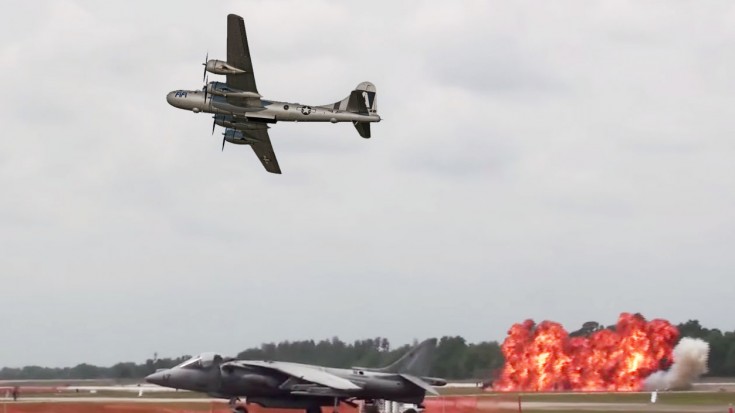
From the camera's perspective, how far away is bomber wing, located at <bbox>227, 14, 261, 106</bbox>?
62.0 meters

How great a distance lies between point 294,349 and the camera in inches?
1957

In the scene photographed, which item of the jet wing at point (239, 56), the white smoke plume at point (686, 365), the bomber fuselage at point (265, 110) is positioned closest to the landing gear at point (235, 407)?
the bomber fuselage at point (265, 110)

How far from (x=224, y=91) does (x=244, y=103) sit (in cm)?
136

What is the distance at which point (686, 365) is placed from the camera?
8769 centimetres

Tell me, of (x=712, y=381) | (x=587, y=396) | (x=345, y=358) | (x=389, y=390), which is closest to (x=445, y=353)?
(x=345, y=358)

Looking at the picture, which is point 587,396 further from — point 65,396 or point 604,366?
point 65,396

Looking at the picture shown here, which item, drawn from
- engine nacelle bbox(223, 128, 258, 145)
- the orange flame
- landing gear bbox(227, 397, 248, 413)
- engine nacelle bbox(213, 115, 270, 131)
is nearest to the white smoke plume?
the orange flame

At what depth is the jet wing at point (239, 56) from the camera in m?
62.0

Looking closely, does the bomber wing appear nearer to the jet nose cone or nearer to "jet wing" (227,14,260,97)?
"jet wing" (227,14,260,97)

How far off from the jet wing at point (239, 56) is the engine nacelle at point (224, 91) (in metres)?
0.29

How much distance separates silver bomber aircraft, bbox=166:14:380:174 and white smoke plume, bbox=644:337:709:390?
1534 inches

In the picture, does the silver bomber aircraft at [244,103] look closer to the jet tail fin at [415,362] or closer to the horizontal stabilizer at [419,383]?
the jet tail fin at [415,362]

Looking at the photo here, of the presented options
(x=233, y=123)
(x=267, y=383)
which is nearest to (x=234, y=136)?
(x=233, y=123)

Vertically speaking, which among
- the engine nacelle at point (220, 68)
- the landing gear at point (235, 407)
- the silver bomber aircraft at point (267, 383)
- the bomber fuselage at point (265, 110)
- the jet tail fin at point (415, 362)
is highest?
the engine nacelle at point (220, 68)
